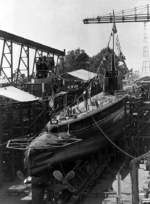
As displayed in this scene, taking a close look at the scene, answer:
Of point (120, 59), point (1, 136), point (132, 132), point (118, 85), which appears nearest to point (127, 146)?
point (132, 132)

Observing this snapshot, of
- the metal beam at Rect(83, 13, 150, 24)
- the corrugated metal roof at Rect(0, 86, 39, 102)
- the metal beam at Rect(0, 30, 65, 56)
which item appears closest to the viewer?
the corrugated metal roof at Rect(0, 86, 39, 102)

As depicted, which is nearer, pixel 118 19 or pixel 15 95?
pixel 15 95

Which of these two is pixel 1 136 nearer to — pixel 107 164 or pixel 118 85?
pixel 107 164

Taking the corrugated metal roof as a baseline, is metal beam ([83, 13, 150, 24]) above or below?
above

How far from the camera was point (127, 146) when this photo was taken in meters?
23.1

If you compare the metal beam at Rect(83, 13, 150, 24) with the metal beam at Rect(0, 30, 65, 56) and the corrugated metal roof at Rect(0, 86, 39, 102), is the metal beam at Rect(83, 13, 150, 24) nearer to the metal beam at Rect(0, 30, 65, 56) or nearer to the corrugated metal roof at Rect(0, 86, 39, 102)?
the metal beam at Rect(0, 30, 65, 56)

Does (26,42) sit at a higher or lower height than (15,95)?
higher

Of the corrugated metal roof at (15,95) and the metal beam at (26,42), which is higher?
the metal beam at (26,42)

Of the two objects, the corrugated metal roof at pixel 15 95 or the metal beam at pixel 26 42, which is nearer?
the corrugated metal roof at pixel 15 95

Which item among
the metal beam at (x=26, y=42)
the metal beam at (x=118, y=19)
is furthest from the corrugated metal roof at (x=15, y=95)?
the metal beam at (x=118, y=19)

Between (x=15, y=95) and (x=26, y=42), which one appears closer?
(x=15, y=95)

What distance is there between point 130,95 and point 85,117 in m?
8.12

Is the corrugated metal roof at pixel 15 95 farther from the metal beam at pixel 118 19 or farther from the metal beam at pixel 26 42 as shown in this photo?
the metal beam at pixel 118 19

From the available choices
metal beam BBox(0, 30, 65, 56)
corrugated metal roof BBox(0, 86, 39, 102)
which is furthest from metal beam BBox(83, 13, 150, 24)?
corrugated metal roof BBox(0, 86, 39, 102)
